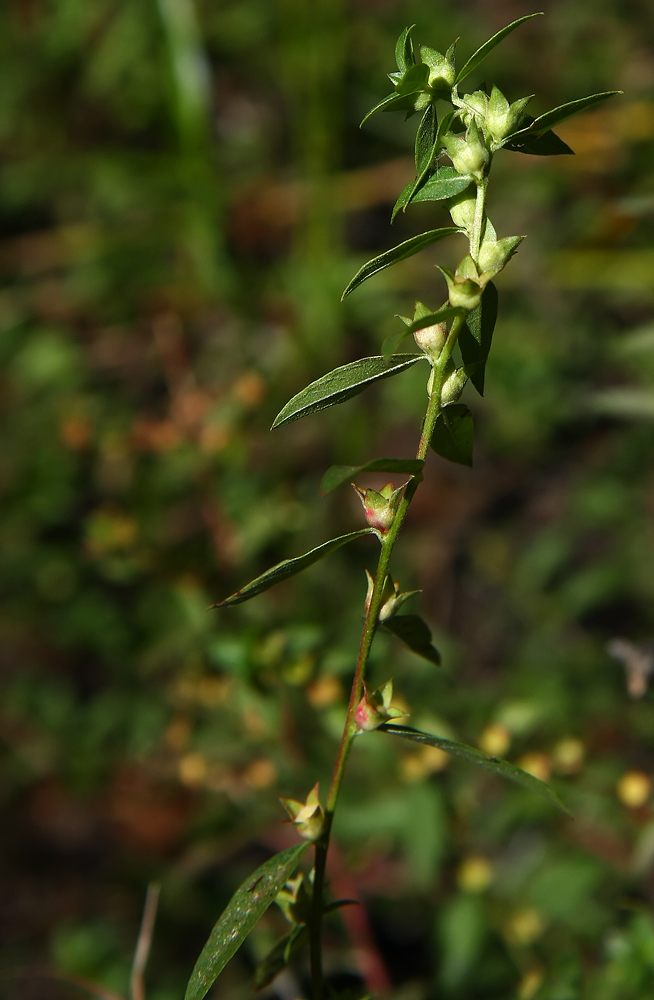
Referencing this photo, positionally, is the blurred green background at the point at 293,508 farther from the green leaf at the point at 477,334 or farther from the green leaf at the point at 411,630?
the green leaf at the point at 477,334

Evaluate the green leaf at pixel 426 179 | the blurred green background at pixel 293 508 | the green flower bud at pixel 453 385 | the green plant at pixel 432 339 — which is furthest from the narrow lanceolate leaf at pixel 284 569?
the blurred green background at pixel 293 508

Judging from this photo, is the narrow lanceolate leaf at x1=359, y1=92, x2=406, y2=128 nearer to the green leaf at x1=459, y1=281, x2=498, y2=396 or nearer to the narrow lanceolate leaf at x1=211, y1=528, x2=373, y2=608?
the green leaf at x1=459, y1=281, x2=498, y2=396

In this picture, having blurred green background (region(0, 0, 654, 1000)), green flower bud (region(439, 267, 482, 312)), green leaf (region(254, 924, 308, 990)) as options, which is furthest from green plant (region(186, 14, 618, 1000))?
blurred green background (region(0, 0, 654, 1000))

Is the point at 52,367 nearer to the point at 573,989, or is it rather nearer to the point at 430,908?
the point at 430,908

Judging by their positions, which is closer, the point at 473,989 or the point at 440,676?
the point at 473,989

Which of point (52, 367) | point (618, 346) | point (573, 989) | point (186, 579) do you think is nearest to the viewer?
point (573, 989)

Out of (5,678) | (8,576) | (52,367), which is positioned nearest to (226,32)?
(52,367)

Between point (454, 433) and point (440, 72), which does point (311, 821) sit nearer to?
point (454, 433)
